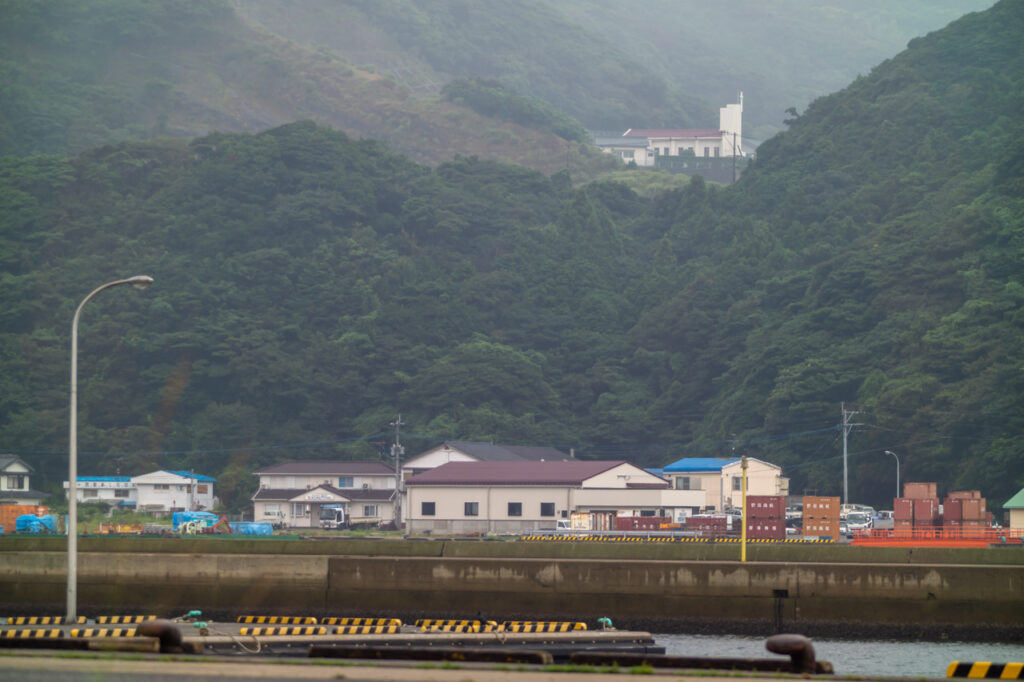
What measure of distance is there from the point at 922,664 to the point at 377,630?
1142 centimetres

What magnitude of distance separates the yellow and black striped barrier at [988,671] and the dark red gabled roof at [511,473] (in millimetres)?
55633

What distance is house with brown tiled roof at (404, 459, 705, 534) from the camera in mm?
74438

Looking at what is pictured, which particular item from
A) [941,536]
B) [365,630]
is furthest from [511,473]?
[365,630]

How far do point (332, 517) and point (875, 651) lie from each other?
56134 millimetres

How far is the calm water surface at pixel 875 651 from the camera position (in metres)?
28.7

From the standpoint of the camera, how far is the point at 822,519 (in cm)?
5994

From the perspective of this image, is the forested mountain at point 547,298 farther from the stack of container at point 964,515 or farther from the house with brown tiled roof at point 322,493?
the stack of container at point 964,515

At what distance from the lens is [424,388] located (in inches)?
4277

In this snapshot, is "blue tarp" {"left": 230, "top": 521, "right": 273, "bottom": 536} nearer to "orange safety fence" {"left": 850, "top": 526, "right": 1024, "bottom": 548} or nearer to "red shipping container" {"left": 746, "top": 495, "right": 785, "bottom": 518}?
"red shipping container" {"left": 746, "top": 495, "right": 785, "bottom": 518}

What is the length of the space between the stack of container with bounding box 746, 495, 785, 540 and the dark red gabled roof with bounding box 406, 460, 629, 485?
46.6 ft

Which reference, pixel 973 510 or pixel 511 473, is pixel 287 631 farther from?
pixel 511 473

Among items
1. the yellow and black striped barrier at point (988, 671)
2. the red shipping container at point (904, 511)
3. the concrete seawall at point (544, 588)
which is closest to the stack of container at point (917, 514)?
the red shipping container at point (904, 511)

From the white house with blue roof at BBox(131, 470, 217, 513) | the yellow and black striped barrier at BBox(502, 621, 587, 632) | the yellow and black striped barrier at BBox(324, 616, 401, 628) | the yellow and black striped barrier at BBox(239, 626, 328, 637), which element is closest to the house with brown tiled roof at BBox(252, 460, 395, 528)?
the white house with blue roof at BBox(131, 470, 217, 513)

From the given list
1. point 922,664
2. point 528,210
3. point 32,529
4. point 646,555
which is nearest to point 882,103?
point 528,210
